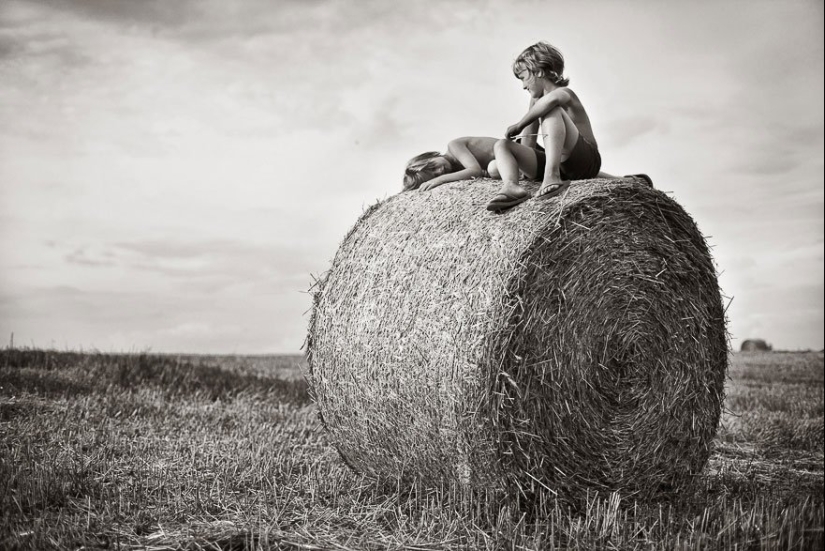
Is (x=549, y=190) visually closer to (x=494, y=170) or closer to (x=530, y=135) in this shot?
(x=494, y=170)

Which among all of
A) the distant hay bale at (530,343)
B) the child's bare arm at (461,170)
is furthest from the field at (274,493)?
the child's bare arm at (461,170)

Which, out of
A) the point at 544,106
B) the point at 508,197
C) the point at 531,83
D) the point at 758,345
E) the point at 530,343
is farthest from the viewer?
the point at 758,345

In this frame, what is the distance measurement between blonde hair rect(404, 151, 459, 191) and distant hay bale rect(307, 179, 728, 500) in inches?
23.3

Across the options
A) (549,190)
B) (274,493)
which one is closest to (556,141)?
(549,190)

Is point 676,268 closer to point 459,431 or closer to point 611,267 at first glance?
point 611,267

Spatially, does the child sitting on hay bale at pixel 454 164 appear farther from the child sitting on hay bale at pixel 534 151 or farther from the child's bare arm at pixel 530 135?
the child's bare arm at pixel 530 135

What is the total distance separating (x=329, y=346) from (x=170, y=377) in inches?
210

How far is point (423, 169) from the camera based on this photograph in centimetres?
624

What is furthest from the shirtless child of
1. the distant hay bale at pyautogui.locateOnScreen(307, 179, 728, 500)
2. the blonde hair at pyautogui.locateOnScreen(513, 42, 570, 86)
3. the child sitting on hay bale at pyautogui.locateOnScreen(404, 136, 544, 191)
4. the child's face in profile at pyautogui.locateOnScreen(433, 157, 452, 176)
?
the child's face in profile at pyautogui.locateOnScreen(433, 157, 452, 176)

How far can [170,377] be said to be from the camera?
10.1 metres

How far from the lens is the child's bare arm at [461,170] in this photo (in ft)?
18.8

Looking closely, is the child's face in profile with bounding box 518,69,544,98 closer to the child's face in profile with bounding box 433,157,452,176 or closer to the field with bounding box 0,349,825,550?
the child's face in profile with bounding box 433,157,452,176

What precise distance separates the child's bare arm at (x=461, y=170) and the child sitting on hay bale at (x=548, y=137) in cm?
45

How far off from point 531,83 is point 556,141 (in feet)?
2.88
